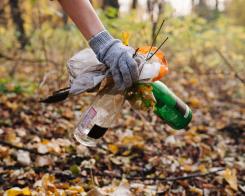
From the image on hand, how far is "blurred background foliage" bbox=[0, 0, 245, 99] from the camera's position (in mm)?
4422

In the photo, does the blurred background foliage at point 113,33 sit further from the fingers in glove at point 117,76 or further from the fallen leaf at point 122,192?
the fingers in glove at point 117,76

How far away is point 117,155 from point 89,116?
3.65 feet

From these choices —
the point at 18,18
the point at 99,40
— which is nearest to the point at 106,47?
the point at 99,40

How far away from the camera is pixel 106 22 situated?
4.40 meters

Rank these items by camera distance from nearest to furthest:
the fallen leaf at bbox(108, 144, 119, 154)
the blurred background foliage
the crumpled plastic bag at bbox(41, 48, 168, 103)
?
1. the crumpled plastic bag at bbox(41, 48, 168, 103)
2. the fallen leaf at bbox(108, 144, 119, 154)
3. the blurred background foliage

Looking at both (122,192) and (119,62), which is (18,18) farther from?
(119,62)

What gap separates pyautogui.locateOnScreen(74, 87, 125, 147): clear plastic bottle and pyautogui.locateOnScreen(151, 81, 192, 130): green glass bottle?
27 centimetres

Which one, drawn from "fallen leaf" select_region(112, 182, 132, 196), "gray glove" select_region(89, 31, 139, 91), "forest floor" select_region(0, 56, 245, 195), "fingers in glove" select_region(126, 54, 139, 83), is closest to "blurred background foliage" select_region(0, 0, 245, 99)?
"forest floor" select_region(0, 56, 245, 195)

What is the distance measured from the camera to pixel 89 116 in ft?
6.16

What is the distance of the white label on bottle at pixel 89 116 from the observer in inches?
73.6

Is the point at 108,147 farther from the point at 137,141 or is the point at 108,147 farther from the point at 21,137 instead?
the point at 21,137

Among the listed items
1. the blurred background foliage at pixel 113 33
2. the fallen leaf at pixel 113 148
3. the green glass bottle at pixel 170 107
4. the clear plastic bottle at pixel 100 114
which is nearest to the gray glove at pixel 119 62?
the clear plastic bottle at pixel 100 114

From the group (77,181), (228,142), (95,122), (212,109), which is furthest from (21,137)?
(212,109)

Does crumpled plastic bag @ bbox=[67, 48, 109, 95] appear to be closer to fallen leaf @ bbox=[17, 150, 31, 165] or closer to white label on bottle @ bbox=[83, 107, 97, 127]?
white label on bottle @ bbox=[83, 107, 97, 127]
